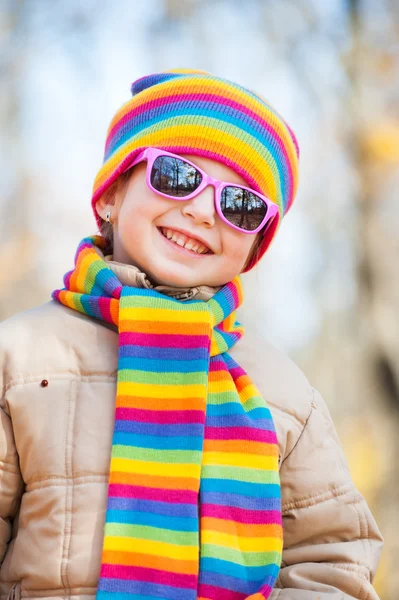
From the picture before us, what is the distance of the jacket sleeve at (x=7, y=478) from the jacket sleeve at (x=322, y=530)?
577 mm

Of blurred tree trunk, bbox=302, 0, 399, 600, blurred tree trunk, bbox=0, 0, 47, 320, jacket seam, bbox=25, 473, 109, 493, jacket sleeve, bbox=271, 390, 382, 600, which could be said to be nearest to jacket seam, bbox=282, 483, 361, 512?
jacket sleeve, bbox=271, 390, 382, 600

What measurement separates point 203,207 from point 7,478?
2.32 ft

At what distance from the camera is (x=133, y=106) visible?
185 centimetres

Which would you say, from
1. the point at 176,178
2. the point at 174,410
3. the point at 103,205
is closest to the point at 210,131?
the point at 176,178

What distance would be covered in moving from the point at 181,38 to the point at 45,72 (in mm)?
734

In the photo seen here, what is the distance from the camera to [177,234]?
1712mm

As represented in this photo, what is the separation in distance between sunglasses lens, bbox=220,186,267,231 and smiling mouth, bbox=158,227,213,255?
94 millimetres

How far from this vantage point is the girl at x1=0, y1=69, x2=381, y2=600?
1.47 meters

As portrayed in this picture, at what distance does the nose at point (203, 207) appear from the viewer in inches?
65.4

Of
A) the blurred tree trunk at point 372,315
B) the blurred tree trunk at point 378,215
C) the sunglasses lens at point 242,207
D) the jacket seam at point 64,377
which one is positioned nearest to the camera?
the jacket seam at point 64,377

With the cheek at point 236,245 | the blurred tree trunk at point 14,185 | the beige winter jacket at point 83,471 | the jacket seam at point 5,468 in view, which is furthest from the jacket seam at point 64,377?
the blurred tree trunk at point 14,185

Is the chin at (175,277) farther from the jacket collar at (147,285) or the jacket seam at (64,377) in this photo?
the jacket seam at (64,377)

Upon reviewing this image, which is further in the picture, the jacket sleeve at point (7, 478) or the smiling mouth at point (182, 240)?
the smiling mouth at point (182, 240)

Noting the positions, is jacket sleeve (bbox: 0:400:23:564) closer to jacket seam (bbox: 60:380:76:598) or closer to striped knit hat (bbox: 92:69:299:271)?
jacket seam (bbox: 60:380:76:598)
